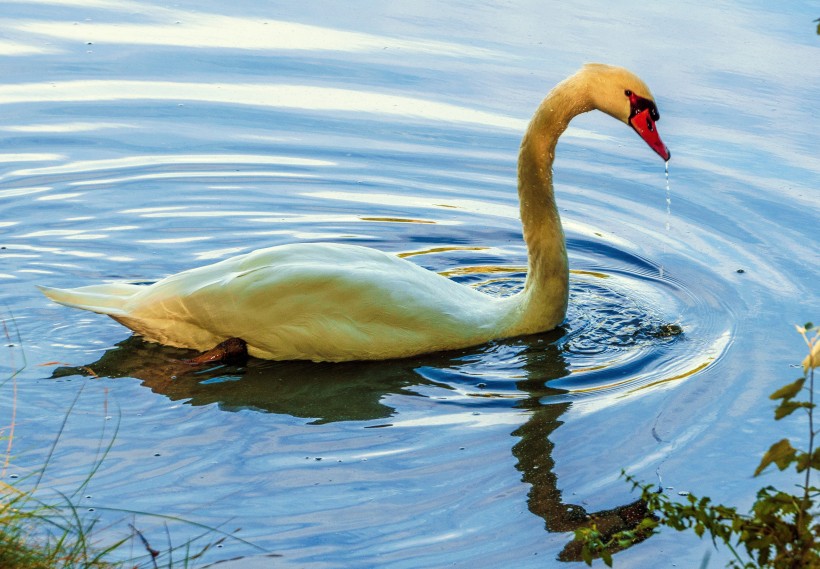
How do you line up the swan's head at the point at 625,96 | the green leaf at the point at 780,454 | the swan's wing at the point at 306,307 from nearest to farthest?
1. the green leaf at the point at 780,454
2. the swan's wing at the point at 306,307
3. the swan's head at the point at 625,96

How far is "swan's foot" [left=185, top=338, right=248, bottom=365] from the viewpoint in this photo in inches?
267

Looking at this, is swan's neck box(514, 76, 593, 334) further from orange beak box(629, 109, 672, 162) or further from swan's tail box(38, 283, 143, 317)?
swan's tail box(38, 283, 143, 317)

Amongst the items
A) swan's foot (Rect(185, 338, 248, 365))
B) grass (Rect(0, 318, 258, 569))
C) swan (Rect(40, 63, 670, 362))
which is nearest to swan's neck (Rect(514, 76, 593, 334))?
swan (Rect(40, 63, 670, 362))

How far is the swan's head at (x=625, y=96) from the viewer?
711cm

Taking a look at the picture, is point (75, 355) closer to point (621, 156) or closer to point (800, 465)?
point (800, 465)

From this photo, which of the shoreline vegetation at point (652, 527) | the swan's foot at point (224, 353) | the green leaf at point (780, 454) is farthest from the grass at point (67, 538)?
the green leaf at point (780, 454)

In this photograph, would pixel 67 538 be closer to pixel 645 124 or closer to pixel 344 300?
pixel 344 300

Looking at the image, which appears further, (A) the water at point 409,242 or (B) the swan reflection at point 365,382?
(B) the swan reflection at point 365,382

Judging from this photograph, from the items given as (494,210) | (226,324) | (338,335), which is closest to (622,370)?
(338,335)

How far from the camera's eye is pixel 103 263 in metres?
8.09

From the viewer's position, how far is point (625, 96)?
7137 mm

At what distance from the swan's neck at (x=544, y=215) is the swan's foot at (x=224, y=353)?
1572 millimetres

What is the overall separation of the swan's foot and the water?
111mm

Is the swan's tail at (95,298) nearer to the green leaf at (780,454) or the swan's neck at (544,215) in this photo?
the swan's neck at (544,215)
